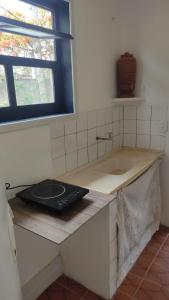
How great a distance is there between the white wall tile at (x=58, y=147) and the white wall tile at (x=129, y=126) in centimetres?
88

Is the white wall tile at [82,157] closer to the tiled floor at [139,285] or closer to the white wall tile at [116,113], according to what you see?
the white wall tile at [116,113]

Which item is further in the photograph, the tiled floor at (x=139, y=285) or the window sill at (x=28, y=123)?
the tiled floor at (x=139, y=285)

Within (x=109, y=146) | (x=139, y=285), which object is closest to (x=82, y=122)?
(x=109, y=146)

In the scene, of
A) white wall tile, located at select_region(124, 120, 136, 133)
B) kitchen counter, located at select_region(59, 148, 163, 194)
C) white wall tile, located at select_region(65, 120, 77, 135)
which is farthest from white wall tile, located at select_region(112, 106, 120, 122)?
white wall tile, located at select_region(65, 120, 77, 135)

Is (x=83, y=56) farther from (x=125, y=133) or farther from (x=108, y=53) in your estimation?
(x=125, y=133)

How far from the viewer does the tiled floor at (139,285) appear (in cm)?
152

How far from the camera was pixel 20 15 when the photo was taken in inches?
52.2

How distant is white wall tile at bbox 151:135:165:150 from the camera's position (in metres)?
2.06

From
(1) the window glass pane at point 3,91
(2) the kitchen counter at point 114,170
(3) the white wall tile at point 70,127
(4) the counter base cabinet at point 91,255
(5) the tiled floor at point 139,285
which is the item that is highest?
(1) the window glass pane at point 3,91

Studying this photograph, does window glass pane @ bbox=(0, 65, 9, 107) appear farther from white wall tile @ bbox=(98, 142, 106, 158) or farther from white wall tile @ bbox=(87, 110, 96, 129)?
white wall tile @ bbox=(98, 142, 106, 158)

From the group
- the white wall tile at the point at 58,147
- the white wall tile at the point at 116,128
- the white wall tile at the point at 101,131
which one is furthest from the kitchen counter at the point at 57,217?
the white wall tile at the point at 116,128

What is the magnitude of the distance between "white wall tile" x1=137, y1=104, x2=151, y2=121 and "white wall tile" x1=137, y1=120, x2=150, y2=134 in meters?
0.04

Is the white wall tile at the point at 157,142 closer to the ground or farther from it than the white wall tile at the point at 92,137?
closer to the ground

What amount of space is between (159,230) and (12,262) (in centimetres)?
166
